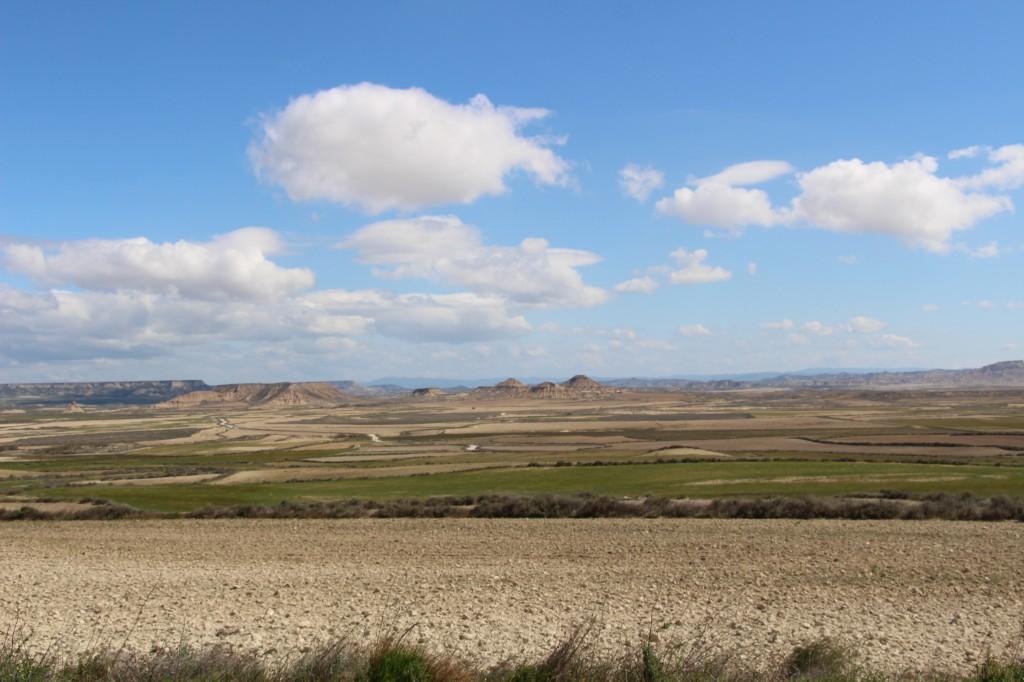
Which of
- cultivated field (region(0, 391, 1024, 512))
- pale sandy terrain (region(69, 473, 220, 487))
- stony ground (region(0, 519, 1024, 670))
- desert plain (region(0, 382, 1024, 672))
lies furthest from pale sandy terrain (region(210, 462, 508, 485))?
stony ground (region(0, 519, 1024, 670))

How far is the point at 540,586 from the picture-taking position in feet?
68.9

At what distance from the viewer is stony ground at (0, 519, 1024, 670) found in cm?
1645

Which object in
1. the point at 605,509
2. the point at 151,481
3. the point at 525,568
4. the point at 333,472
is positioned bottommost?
the point at 333,472

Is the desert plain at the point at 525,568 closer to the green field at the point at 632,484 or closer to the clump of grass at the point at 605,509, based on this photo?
the green field at the point at 632,484

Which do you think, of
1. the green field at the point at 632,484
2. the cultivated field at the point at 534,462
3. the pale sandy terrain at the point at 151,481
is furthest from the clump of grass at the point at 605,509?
the pale sandy terrain at the point at 151,481

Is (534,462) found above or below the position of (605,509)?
below

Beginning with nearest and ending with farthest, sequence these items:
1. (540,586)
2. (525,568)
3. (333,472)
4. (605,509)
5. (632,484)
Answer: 1. (540,586)
2. (525,568)
3. (605,509)
4. (632,484)
5. (333,472)

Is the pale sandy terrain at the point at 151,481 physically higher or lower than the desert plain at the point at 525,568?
lower

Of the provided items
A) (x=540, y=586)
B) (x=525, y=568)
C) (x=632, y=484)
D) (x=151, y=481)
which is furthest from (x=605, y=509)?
(x=151, y=481)

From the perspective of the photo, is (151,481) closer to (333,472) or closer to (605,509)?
(333,472)

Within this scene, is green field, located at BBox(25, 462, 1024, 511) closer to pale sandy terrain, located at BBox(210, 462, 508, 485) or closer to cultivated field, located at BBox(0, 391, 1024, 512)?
cultivated field, located at BBox(0, 391, 1024, 512)

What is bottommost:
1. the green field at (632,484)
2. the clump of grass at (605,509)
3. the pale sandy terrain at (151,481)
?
the pale sandy terrain at (151,481)

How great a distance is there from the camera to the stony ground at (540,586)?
1645 centimetres

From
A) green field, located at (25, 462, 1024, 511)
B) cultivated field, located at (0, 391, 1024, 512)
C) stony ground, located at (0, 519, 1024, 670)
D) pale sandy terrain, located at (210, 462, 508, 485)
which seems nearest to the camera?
stony ground, located at (0, 519, 1024, 670)
